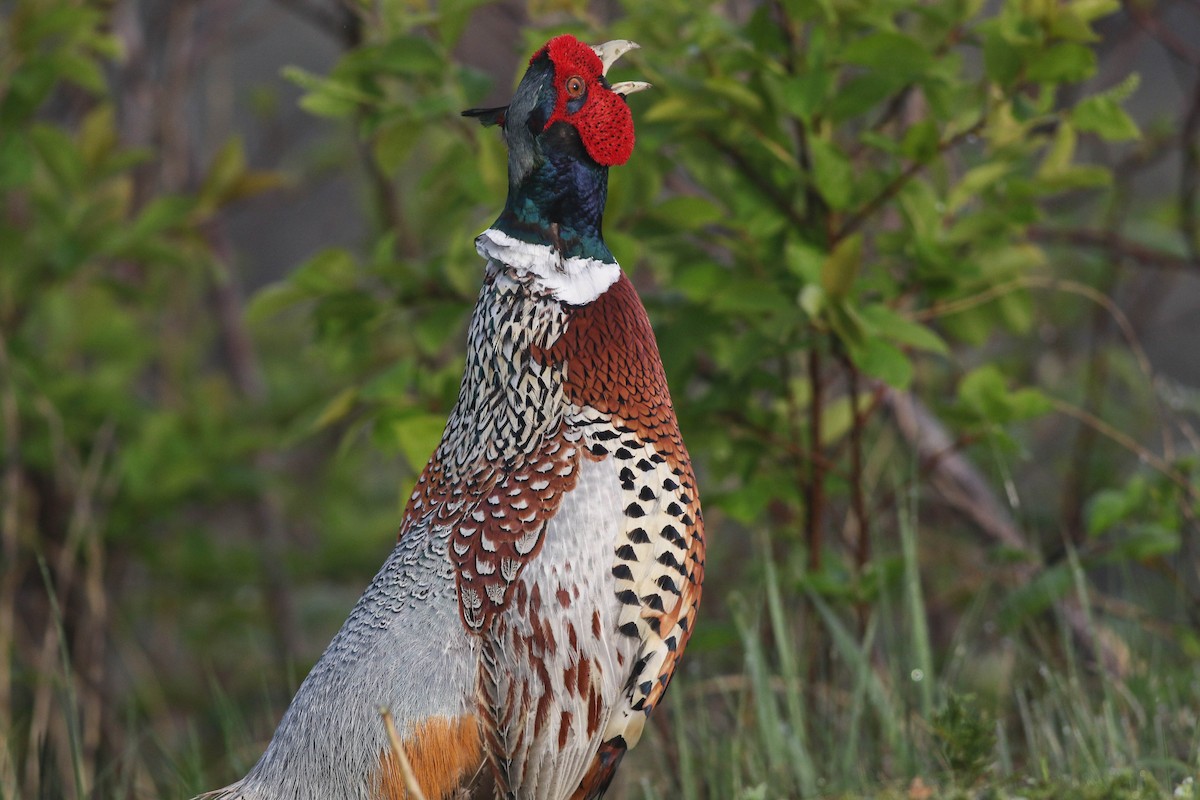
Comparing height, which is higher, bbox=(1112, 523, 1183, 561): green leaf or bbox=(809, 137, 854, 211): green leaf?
bbox=(809, 137, 854, 211): green leaf

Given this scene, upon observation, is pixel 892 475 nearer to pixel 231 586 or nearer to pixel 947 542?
pixel 947 542

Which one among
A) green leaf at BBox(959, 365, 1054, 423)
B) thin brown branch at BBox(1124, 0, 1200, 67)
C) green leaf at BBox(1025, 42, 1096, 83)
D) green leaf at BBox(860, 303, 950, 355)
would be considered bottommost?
green leaf at BBox(959, 365, 1054, 423)

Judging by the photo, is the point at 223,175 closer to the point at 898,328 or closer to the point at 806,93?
the point at 806,93

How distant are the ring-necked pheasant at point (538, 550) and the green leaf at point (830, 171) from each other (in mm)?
741

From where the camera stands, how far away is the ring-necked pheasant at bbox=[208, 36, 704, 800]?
1752mm

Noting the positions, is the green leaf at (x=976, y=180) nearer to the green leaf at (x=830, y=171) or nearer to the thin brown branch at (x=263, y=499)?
the green leaf at (x=830, y=171)

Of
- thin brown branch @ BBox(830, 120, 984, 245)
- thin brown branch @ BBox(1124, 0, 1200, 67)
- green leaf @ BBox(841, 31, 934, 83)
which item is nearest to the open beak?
green leaf @ BBox(841, 31, 934, 83)

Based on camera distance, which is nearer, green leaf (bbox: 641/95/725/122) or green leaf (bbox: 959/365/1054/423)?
green leaf (bbox: 641/95/725/122)

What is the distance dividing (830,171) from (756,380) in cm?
53

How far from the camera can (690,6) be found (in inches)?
106

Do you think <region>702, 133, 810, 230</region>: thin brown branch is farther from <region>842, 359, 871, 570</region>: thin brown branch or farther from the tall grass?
the tall grass

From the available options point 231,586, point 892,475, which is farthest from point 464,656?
point 231,586

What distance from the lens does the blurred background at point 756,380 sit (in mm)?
2525

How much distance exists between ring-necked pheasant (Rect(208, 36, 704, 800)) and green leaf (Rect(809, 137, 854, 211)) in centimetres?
74
